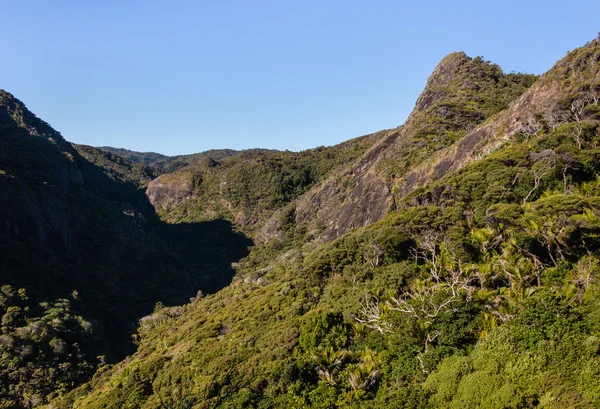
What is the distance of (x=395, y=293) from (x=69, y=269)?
72.9m

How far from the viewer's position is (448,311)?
2141 centimetres

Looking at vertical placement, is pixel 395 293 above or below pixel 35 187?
below

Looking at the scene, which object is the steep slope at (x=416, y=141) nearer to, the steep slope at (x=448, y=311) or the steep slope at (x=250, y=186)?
the steep slope at (x=448, y=311)

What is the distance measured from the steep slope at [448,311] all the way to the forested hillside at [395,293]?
11 cm

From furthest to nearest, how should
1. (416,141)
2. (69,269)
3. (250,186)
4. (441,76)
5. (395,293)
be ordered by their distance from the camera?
(250,186) < (441,76) < (69,269) < (416,141) < (395,293)

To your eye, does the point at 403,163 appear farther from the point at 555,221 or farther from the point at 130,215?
the point at 130,215

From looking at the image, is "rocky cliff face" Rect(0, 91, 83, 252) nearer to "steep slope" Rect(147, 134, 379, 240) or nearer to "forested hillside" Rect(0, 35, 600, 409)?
"forested hillside" Rect(0, 35, 600, 409)

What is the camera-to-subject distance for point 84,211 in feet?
350

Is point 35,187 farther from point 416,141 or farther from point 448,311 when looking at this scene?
point 448,311

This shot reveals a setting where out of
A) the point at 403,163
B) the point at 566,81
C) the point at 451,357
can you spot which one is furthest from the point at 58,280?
the point at 566,81

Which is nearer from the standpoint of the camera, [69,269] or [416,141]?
[416,141]

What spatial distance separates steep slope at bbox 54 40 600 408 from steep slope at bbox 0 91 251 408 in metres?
10.8

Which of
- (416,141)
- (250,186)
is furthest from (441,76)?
(250,186)

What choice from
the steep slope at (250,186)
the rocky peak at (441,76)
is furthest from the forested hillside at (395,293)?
the steep slope at (250,186)
